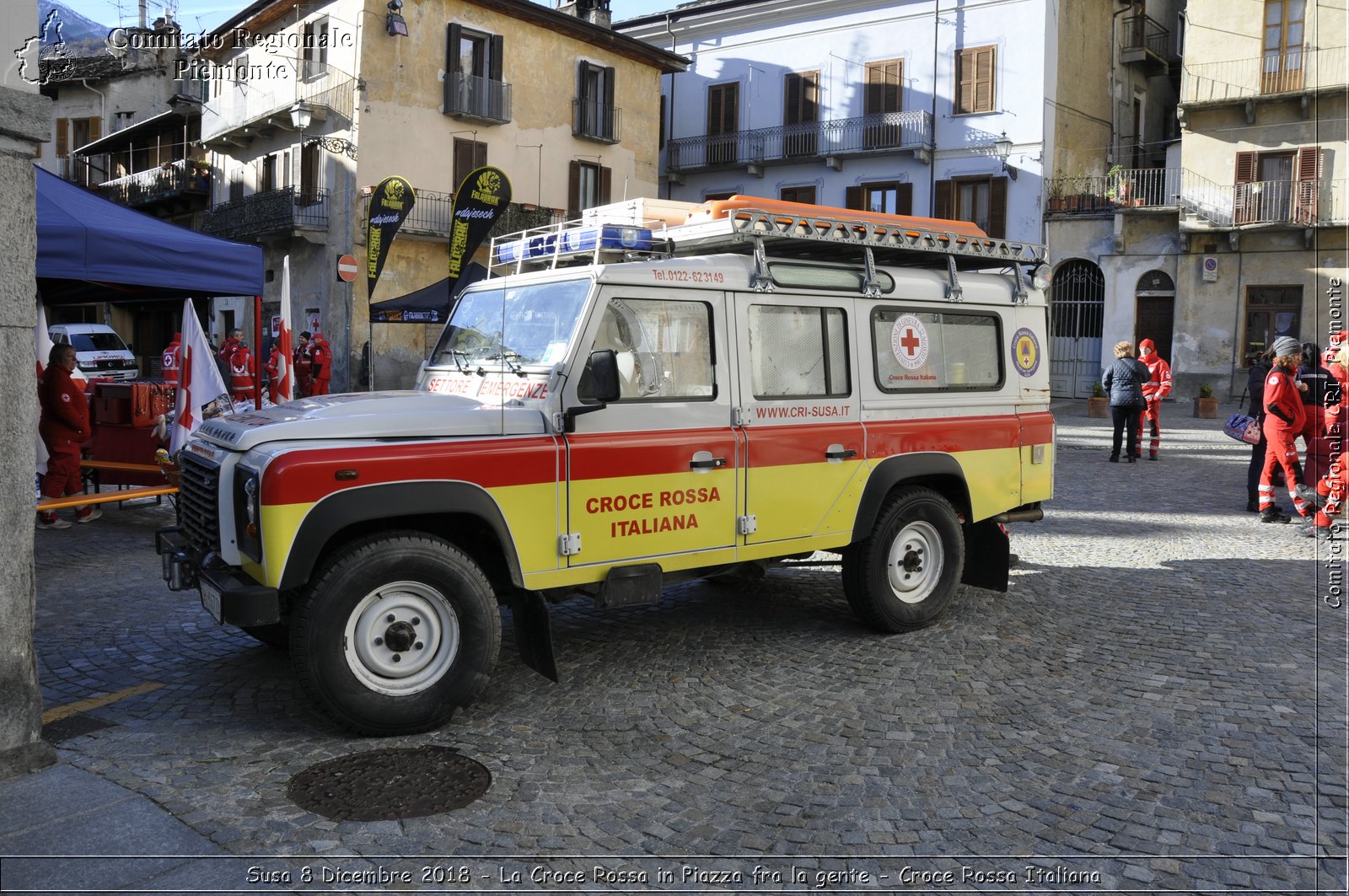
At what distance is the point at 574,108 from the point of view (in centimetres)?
3269

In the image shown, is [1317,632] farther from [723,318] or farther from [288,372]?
[288,372]

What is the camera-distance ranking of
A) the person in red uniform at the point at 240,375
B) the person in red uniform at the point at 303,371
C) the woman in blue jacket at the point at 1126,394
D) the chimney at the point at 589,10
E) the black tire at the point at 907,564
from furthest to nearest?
the chimney at the point at 589,10, the person in red uniform at the point at 303,371, the person in red uniform at the point at 240,375, the woman in blue jacket at the point at 1126,394, the black tire at the point at 907,564

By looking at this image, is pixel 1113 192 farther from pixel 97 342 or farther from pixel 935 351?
pixel 97 342

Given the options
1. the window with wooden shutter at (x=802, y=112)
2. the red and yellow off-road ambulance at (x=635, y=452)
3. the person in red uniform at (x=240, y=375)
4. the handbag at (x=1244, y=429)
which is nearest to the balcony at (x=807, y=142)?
the window with wooden shutter at (x=802, y=112)

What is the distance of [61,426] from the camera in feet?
33.4

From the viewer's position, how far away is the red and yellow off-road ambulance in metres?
4.77

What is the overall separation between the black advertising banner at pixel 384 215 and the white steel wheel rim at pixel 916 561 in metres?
10.5

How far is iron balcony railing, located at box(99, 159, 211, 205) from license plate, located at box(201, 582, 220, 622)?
35.2 meters

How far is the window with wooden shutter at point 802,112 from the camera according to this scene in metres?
34.3

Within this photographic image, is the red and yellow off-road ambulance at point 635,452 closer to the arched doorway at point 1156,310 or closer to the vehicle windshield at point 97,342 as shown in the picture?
the arched doorway at point 1156,310

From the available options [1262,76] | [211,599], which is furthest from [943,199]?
[211,599]

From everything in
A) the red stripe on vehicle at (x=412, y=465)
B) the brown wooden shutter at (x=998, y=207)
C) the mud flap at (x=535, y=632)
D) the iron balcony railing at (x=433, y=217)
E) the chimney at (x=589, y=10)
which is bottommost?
the mud flap at (x=535, y=632)

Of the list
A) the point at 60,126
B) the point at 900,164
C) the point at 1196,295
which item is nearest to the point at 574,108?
the point at 900,164

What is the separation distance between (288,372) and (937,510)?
7788mm
